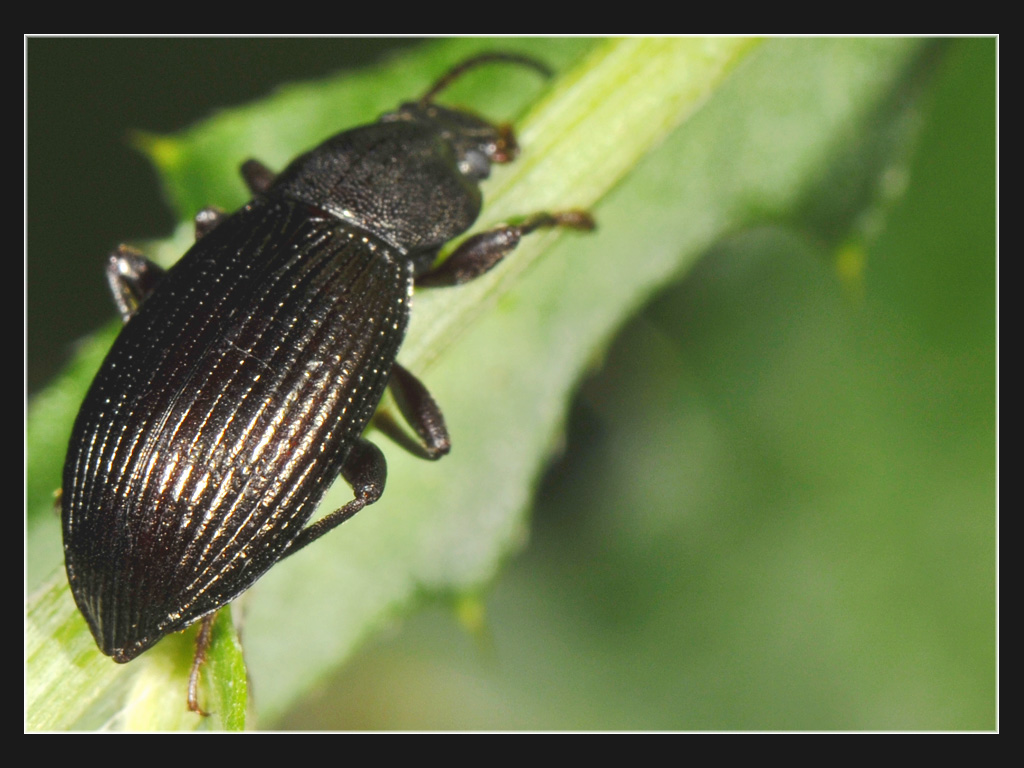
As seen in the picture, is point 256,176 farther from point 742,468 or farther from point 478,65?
point 742,468

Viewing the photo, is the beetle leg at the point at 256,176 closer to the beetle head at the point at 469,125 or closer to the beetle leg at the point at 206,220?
the beetle leg at the point at 206,220

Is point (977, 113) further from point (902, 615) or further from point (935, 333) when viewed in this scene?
point (902, 615)

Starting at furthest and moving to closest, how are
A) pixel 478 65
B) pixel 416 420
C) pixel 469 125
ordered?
pixel 478 65 < pixel 469 125 < pixel 416 420

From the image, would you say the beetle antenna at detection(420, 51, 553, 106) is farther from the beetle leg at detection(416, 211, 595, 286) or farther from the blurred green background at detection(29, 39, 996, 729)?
the beetle leg at detection(416, 211, 595, 286)

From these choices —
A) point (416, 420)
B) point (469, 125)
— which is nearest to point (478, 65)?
point (469, 125)

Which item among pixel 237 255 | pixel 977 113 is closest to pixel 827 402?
pixel 977 113

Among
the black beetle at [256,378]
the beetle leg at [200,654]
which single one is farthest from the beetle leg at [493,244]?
the beetle leg at [200,654]

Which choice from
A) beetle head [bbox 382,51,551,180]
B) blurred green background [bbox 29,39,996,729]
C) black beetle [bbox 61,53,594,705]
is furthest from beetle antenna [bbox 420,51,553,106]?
blurred green background [bbox 29,39,996,729]

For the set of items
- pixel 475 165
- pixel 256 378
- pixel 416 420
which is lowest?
pixel 416 420
